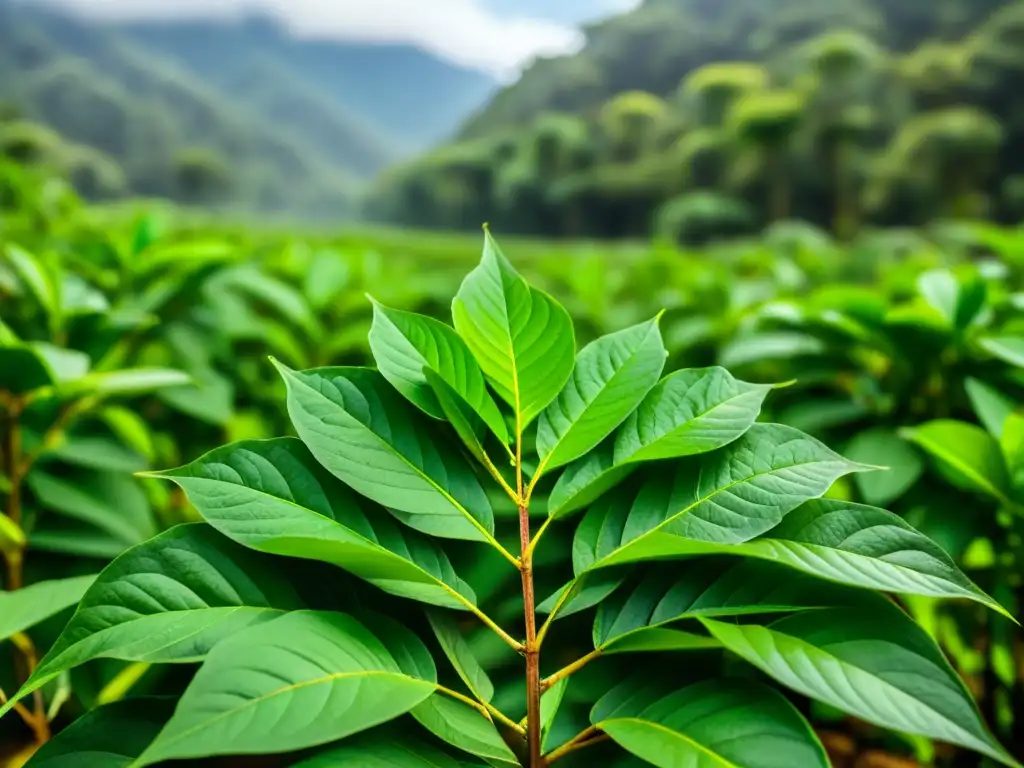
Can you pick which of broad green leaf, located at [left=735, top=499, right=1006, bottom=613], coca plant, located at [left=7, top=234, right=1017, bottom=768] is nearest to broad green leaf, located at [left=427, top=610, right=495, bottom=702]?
coca plant, located at [left=7, top=234, right=1017, bottom=768]

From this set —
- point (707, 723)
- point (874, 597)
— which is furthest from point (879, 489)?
point (707, 723)

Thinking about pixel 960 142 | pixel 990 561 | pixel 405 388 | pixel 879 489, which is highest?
pixel 960 142

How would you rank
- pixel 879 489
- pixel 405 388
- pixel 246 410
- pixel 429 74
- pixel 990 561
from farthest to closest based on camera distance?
pixel 429 74
pixel 246 410
pixel 990 561
pixel 879 489
pixel 405 388

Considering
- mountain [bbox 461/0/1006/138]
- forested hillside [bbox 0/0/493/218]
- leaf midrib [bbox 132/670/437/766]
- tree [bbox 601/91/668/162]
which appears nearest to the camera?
leaf midrib [bbox 132/670/437/766]

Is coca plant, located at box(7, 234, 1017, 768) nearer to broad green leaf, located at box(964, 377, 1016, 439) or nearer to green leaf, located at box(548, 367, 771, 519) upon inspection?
green leaf, located at box(548, 367, 771, 519)

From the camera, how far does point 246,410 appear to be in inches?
59.2

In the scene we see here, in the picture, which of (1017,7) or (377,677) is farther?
(1017,7)

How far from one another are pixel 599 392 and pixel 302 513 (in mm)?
247

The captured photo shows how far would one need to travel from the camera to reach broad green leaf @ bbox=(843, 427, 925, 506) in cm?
84

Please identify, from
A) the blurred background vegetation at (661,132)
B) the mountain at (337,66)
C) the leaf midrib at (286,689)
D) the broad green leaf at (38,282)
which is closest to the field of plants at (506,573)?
the leaf midrib at (286,689)

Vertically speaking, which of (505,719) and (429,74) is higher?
(429,74)

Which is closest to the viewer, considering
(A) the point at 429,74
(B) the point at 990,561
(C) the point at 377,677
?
(C) the point at 377,677

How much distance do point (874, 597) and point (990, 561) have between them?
663 mm

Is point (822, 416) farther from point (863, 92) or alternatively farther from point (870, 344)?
point (863, 92)
